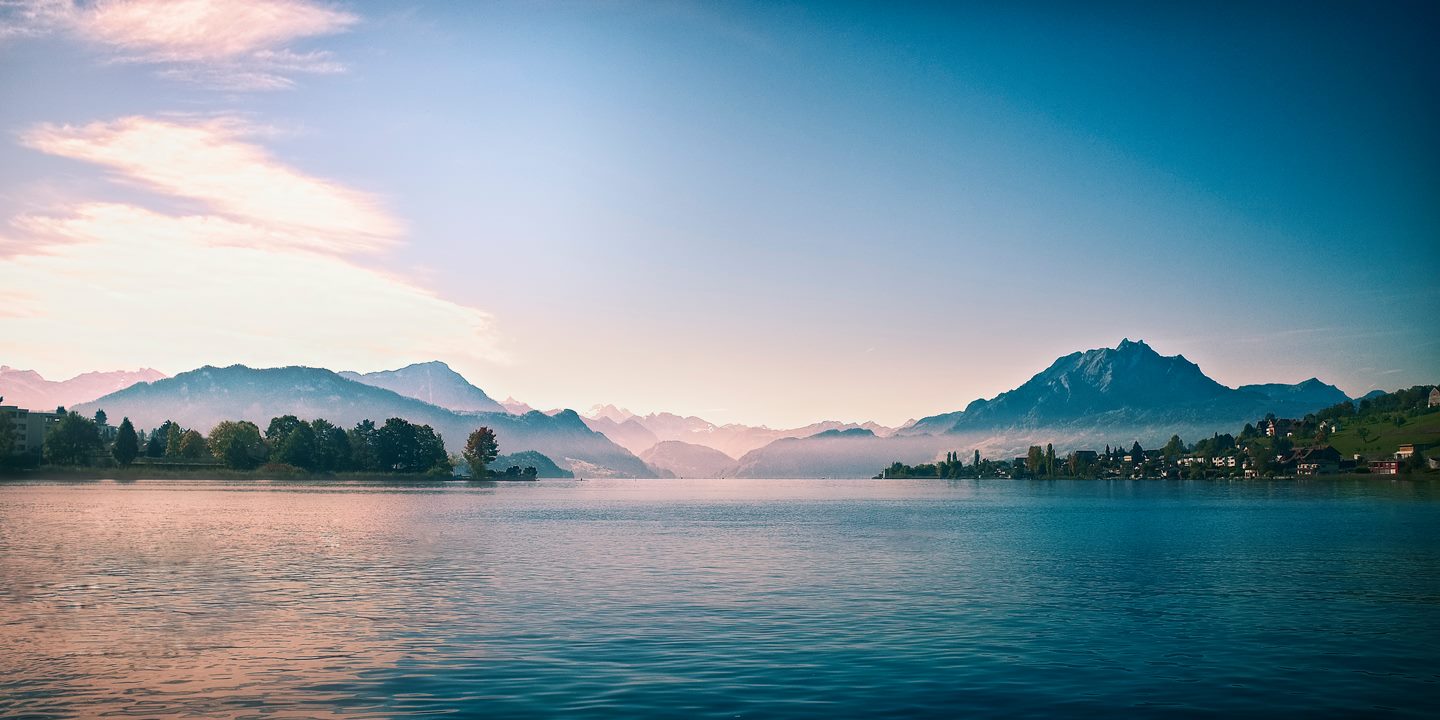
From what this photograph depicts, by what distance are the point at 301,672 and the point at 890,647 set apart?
22.0m

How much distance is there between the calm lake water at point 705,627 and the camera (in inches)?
1182

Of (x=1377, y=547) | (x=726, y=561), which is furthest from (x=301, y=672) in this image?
(x=1377, y=547)

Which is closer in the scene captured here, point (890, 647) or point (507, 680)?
point (507, 680)

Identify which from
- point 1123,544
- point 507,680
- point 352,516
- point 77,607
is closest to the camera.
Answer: point 507,680

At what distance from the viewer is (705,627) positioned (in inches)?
1682

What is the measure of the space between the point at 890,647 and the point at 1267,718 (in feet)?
45.2

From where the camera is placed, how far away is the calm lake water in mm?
30031

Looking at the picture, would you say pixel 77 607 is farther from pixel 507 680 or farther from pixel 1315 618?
pixel 1315 618

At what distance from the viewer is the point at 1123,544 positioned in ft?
306

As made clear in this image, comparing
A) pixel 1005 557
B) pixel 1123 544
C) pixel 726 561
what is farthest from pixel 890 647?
pixel 1123 544

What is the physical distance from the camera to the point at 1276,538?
320 ft

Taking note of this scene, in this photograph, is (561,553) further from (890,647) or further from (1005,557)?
(890,647)

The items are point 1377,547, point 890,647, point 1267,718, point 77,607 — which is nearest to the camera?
point 1267,718

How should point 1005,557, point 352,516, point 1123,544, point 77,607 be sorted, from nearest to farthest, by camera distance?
1. point 77,607
2. point 1005,557
3. point 1123,544
4. point 352,516
